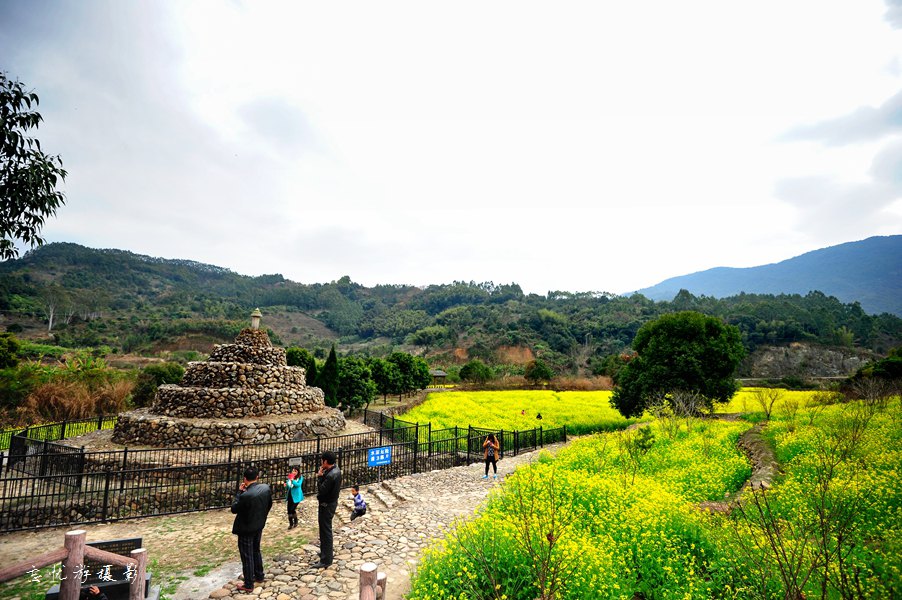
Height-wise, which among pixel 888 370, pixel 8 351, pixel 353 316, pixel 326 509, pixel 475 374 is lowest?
pixel 326 509

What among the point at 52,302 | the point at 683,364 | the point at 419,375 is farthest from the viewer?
the point at 52,302

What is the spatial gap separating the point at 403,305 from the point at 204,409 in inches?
5641

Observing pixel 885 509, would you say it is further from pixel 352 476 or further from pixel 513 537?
pixel 352 476

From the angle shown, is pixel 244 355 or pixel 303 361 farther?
pixel 303 361

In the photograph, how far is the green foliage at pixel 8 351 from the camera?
23.5 metres

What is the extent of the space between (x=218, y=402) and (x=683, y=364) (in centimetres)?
2713

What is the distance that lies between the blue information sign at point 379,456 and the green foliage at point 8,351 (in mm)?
26324

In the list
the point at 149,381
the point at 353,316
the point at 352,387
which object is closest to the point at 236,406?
the point at 352,387

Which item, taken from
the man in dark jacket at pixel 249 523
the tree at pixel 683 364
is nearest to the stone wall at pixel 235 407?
the man in dark jacket at pixel 249 523

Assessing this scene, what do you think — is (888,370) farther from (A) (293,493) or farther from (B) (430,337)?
(B) (430,337)

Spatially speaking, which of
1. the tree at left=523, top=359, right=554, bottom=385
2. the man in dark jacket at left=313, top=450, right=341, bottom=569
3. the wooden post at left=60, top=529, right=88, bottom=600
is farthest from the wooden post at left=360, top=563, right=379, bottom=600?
the tree at left=523, top=359, right=554, bottom=385

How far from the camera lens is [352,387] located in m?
29.5

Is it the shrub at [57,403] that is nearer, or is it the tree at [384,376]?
the shrub at [57,403]

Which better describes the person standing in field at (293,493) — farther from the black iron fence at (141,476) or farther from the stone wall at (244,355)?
the stone wall at (244,355)
